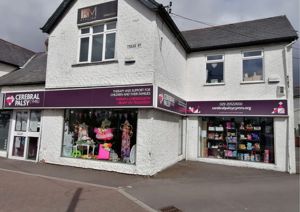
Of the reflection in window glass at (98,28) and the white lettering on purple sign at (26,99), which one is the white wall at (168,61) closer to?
the reflection in window glass at (98,28)

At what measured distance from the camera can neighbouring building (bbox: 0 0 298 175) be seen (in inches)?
397

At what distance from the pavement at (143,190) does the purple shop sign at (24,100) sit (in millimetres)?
2862

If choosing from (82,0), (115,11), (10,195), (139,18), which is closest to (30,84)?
(82,0)

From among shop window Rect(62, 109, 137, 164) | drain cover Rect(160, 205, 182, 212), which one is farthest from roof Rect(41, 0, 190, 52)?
drain cover Rect(160, 205, 182, 212)

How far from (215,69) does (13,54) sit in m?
14.2

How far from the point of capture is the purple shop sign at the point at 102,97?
957 cm

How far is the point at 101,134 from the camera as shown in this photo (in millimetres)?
10859

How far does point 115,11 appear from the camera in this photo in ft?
35.6

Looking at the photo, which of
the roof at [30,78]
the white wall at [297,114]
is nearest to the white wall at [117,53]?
the roof at [30,78]

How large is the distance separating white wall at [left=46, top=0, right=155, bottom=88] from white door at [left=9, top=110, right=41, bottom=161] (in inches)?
81.0

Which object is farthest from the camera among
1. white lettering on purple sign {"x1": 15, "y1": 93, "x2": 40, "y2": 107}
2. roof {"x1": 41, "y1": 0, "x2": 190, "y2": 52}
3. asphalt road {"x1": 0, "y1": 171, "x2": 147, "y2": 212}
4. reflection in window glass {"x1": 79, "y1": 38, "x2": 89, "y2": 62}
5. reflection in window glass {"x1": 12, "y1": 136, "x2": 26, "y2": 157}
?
reflection in window glass {"x1": 12, "y1": 136, "x2": 26, "y2": 157}

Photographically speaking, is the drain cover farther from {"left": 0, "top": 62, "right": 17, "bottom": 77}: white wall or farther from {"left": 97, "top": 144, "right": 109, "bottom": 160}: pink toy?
{"left": 0, "top": 62, "right": 17, "bottom": 77}: white wall

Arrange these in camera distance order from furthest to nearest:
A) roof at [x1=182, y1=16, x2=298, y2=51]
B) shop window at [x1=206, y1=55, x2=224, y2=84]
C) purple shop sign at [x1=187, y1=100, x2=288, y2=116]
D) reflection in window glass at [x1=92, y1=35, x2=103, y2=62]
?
1. shop window at [x1=206, y1=55, x2=224, y2=84]
2. roof at [x1=182, y1=16, x2=298, y2=51]
3. purple shop sign at [x1=187, y1=100, x2=288, y2=116]
4. reflection in window glass at [x1=92, y1=35, x2=103, y2=62]

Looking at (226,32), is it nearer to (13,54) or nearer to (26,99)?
(26,99)
